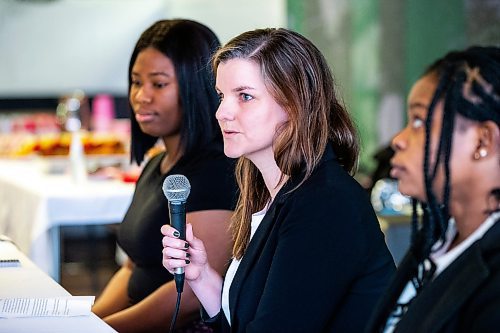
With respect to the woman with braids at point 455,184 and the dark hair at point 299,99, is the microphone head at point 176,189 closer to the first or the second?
the dark hair at point 299,99

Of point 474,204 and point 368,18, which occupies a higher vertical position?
point 474,204

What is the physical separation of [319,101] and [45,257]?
240 centimetres

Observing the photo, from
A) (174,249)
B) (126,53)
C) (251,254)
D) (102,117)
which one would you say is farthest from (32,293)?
(126,53)

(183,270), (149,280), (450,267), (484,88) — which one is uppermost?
(484,88)

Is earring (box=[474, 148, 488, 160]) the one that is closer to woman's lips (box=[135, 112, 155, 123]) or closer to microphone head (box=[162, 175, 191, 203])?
microphone head (box=[162, 175, 191, 203])

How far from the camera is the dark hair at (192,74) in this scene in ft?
9.99

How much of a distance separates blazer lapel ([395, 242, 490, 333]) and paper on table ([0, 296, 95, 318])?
0.88 metres

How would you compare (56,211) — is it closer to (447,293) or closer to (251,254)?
(251,254)

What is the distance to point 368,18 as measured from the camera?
653 cm

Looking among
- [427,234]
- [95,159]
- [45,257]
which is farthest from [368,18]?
[427,234]

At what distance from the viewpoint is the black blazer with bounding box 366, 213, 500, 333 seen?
1.47 m

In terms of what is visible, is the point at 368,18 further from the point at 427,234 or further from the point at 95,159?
the point at 427,234

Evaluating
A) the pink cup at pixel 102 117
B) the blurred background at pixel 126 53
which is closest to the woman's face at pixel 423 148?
the blurred background at pixel 126 53

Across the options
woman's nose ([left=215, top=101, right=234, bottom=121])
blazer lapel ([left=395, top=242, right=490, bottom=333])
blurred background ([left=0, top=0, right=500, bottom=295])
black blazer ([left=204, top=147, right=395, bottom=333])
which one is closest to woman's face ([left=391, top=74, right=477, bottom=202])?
blazer lapel ([left=395, top=242, right=490, bottom=333])
